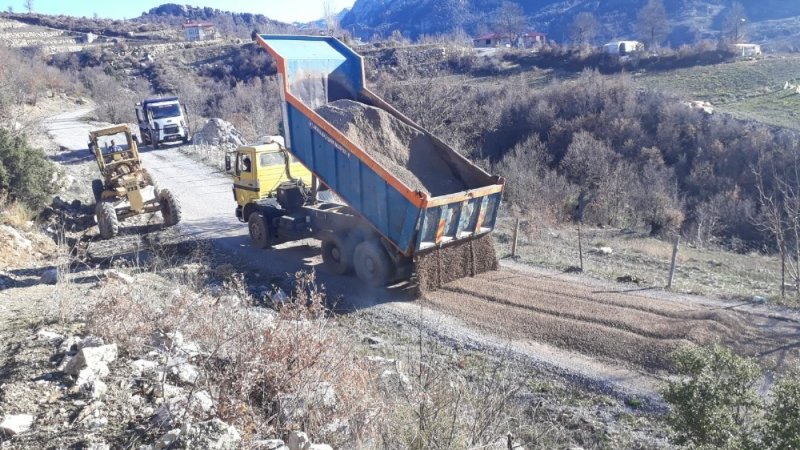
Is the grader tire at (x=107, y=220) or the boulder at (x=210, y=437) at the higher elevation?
the boulder at (x=210, y=437)

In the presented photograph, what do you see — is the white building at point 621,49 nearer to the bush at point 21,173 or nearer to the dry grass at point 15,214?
the bush at point 21,173

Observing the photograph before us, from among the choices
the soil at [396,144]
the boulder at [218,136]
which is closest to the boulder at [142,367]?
the soil at [396,144]

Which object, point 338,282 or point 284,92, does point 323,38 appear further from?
point 338,282

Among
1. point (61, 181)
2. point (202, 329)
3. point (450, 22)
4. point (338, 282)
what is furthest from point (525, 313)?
point (450, 22)

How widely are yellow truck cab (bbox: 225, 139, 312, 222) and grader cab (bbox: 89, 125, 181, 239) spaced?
69.0 inches

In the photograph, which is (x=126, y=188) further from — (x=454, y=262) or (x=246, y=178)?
(x=454, y=262)

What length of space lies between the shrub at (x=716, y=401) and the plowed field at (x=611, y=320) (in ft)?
8.33

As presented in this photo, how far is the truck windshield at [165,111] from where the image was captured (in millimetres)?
27469

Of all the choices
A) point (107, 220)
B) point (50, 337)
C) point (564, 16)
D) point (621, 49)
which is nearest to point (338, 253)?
point (107, 220)

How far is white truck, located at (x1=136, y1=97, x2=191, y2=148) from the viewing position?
27375mm

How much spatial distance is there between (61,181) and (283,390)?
1503 cm

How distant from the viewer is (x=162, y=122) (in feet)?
90.0

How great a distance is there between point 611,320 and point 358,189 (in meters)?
4.46

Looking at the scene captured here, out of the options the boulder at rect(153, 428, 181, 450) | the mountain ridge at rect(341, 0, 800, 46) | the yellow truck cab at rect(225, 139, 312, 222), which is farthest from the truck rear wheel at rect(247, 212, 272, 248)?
the mountain ridge at rect(341, 0, 800, 46)
